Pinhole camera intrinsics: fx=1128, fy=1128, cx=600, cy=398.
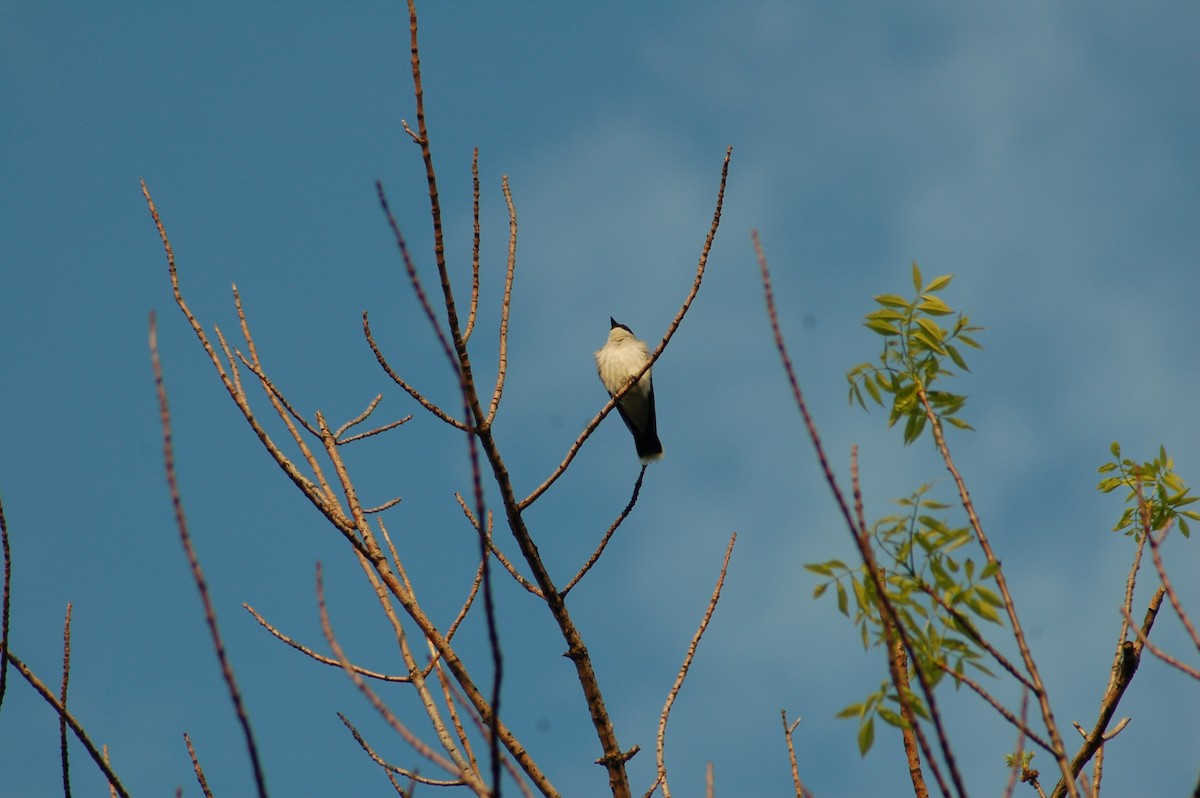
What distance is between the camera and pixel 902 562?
298cm

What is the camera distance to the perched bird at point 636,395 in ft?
40.6

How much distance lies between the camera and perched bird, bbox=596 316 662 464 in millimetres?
12375

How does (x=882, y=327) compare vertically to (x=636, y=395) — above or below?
below

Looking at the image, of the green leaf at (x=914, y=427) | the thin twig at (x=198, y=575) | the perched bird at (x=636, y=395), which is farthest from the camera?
the perched bird at (x=636, y=395)

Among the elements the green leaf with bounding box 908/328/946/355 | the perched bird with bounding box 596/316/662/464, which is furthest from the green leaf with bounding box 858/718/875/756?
the perched bird with bounding box 596/316/662/464

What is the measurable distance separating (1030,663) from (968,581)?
0.34 meters

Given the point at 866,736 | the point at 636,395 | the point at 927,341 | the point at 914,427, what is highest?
the point at 636,395

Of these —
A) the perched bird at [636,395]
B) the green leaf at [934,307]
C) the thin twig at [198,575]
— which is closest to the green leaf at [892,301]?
the green leaf at [934,307]

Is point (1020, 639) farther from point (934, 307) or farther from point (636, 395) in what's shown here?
point (636, 395)

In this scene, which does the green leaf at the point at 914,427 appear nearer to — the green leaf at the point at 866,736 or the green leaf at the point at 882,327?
the green leaf at the point at 882,327

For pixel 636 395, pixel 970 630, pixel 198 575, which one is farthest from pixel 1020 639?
pixel 636 395

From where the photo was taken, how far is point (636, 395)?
12484mm

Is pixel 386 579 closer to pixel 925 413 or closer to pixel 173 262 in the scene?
pixel 173 262

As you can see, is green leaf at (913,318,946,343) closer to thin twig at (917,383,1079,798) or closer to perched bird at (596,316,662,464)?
thin twig at (917,383,1079,798)
